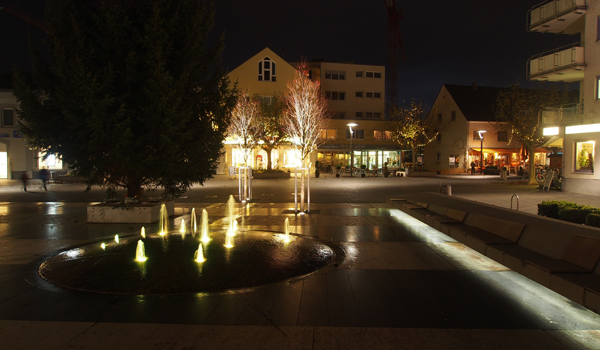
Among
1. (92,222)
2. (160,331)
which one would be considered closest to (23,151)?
(92,222)

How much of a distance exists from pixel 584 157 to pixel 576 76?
5734 millimetres

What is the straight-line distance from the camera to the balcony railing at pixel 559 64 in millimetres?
20469

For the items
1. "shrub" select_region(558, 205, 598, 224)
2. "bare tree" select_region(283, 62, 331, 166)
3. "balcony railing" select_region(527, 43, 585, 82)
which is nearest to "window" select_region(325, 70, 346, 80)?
"bare tree" select_region(283, 62, 331, 166)

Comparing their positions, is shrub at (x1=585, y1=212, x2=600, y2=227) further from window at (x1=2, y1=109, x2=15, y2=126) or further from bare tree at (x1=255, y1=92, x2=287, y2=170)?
window at (x1=2, y1=109, x2=15, y2=126)

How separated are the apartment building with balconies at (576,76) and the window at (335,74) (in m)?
33.7

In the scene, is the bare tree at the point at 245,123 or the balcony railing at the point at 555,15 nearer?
the balcony railing at the point at 555,15

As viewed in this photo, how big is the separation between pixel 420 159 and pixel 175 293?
170 feet

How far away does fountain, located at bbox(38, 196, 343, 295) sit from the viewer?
5.91m

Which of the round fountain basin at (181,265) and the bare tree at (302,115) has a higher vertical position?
the bare tree at (302,115)

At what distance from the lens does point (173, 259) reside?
23.5 ft

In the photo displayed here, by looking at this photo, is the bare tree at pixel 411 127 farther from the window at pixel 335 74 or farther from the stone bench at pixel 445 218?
the stone bench at pixel 445 218

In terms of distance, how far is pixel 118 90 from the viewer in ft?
35.1

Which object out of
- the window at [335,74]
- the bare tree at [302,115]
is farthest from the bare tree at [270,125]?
the window at [335,74]

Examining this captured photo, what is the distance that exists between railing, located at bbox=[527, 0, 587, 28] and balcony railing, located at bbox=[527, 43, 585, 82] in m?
1.87
